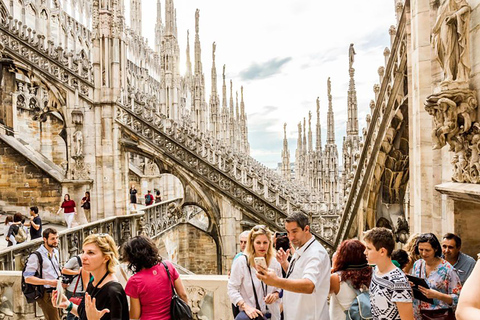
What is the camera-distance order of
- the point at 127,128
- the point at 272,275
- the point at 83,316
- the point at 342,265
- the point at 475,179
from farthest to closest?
the point at 127,128, the point at 475,179, the point at 342,265, the point at 83,316, the point at 272,275

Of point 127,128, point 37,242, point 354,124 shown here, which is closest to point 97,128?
point 127,128

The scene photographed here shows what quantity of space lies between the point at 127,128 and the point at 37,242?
6060 mm

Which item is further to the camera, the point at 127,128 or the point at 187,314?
the point at 127,128

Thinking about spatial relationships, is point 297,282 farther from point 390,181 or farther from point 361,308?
point 390,181

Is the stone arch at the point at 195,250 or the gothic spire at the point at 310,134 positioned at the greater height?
the gothic spire at the point at 310,134

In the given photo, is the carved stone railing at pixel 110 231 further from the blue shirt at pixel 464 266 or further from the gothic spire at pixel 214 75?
the gothic spire at pixel 214 75

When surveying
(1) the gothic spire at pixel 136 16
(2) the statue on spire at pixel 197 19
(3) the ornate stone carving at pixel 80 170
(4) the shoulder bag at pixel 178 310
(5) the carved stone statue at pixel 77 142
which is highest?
(1) the gothic spire at pixel 136 16

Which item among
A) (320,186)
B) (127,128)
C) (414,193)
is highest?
(127,128)

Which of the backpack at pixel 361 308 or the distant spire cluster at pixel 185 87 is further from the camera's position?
the distant spire cluster at pixel 185 87

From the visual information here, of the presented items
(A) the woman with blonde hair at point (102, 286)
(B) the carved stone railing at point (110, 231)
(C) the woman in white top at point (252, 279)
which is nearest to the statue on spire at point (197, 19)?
(B) the carved stone railing at point (110, 231)

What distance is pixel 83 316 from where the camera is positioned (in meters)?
2.65

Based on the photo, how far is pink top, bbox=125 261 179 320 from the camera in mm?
2752

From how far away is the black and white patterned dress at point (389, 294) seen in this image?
2.41 metres

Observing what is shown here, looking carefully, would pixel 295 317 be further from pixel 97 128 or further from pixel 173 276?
pixel 97 128
